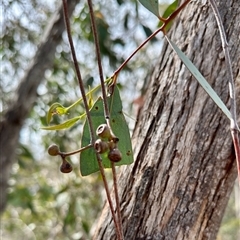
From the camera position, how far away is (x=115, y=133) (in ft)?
1.99

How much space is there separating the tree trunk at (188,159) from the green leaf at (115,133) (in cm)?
6

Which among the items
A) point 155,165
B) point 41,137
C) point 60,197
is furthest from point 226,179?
point 41,137

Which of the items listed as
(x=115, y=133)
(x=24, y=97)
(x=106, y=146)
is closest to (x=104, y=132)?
(x=106, y=146)

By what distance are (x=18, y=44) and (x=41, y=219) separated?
1408 millimetres

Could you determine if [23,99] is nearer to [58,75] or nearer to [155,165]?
[58,75]

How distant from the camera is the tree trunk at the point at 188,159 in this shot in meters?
0.63

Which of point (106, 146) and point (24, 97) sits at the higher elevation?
point (24, 97)

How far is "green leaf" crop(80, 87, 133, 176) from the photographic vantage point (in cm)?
60

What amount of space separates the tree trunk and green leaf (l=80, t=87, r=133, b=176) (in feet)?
0.19

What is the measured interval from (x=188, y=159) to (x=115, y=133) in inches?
3.9

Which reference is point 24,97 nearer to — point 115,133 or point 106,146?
point 115,133

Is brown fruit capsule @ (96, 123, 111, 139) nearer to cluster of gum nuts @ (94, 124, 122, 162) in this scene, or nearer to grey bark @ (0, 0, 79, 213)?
cluster of gum nuts @ (94, 124, 122, 162)

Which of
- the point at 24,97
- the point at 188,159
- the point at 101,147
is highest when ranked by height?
the point at 24,97

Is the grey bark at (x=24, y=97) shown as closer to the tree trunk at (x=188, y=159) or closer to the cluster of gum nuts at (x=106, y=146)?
the tree trunk at (x=188, y=159)
